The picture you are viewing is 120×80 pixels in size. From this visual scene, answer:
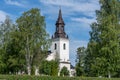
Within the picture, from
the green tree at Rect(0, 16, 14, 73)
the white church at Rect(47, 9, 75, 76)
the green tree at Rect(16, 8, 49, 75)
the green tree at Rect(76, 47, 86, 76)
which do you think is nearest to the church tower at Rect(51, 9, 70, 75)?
the white church at Rect(47, 9, 75, 76)

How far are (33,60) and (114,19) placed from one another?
17.4m

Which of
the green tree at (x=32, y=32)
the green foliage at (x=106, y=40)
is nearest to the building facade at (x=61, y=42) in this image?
the green tree at (x=32, y=32)

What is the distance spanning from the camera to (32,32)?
2269 inches

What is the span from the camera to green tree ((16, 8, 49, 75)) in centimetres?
5747

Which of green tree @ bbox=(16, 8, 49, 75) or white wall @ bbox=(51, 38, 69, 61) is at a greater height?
white wall @ bbox=(51, 38, 69, 61)

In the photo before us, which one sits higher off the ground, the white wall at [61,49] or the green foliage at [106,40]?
the white wall at [61,49]

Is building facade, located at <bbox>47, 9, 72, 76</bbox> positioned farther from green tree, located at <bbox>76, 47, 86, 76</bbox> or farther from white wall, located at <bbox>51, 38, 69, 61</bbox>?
green tree, located at <bbox>76, 47, 86, 76</bbox>

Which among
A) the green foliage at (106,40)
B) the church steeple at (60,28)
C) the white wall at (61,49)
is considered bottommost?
the green foliage at (106,40)

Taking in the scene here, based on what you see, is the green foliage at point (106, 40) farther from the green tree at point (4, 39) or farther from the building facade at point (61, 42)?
the building facade at point (61, 42)

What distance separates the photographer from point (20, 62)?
59469 millimetres

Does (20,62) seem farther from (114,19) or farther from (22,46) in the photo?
(114,19)

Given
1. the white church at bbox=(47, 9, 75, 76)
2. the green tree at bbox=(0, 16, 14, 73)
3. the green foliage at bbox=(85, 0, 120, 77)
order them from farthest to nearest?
the white church at bbox=(47, 9, 75, 76) < the green tree at bbox=(0, 16, 14, 73) < the green foliage at bbox=(85, 0, 120, 77)

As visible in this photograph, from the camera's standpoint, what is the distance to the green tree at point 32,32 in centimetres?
5747

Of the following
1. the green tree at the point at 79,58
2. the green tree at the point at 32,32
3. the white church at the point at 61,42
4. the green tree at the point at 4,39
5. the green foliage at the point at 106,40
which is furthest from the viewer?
the white church at the point at 61,42
